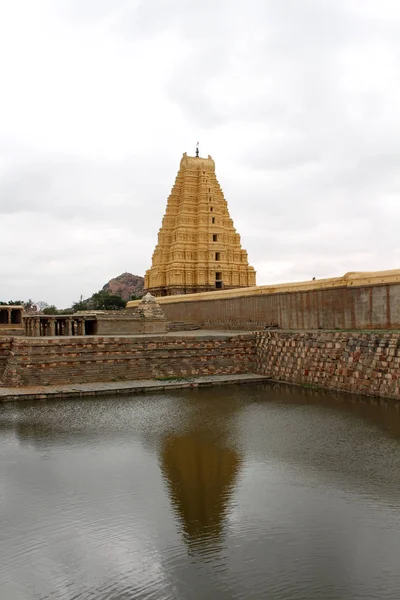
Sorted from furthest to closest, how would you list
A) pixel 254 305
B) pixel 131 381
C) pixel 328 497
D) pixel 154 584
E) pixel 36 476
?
1. pixel 254 305
2. pixel 131 381
3. pixel 36 476
4. pixel 328 497
5. pixel 154 584

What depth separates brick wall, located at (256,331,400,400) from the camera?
47.8 feet

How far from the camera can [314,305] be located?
19922 millimetres

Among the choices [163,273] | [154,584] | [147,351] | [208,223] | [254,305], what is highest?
[208,223]

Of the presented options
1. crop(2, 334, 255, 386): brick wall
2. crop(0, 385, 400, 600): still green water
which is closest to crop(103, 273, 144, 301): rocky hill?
crop(2, 334, 255, 386): brick wall

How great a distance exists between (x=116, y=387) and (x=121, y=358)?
1.97 meters

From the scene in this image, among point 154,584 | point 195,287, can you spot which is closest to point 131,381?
point 154,584

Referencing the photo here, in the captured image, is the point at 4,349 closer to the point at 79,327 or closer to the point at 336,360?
A: the point at 79,327

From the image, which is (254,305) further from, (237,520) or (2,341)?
(237,520)

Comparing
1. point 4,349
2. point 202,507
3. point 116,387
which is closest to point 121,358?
point 116,387

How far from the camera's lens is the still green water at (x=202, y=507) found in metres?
5.50

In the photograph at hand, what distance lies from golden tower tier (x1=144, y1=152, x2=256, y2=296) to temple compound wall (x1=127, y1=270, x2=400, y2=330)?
8333mm

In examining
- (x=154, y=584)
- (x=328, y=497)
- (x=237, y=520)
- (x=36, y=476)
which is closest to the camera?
(x=154, y=584)

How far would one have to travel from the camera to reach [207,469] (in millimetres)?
9078

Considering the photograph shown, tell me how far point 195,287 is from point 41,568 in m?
31.7
